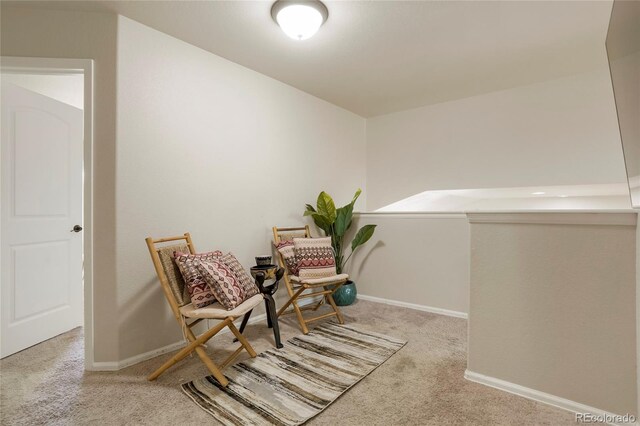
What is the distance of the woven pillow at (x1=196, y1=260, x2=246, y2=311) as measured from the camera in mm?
1971

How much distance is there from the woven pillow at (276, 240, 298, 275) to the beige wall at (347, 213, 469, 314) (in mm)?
1163

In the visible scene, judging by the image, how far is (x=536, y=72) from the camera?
9.75 ft

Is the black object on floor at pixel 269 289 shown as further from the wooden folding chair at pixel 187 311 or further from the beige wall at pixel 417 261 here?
the beige wall at pixel 417 261

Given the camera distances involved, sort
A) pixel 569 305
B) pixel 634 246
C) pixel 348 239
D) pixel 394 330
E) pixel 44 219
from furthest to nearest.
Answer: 1. pixel 348 239
2. pixel 394 330
3. pixel 44 219
4. pixel 569 305
5. pixel 634 246

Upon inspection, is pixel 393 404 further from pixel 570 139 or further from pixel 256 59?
pixel 570 139

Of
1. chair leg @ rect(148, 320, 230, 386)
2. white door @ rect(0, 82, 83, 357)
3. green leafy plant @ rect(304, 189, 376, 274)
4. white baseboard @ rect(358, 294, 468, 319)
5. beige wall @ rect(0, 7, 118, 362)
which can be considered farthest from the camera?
green leafy plant @ rect(304, 189, 376, 274)

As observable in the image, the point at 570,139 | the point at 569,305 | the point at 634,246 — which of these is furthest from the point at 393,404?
the point at 570,139

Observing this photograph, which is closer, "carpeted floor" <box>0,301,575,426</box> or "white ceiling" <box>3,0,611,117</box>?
"carpeted floor" <box>0,301,575,426</box>

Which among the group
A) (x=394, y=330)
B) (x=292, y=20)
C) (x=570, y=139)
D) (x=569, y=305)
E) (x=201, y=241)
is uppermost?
(x=292, y=20)

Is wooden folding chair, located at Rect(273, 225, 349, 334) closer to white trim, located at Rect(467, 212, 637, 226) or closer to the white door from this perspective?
white trim, located at Rect(467, 212, 637, 226)

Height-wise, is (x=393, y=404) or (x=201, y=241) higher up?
(x=201, y=241)

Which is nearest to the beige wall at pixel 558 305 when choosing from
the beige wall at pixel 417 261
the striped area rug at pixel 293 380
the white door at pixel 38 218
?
the striped area rug at pixel 293 380

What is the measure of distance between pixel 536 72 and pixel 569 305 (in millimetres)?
2406

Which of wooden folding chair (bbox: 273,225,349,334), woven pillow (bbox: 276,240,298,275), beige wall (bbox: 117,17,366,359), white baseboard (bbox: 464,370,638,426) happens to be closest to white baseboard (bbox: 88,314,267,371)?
beige wall (bbox: 117,17,366,359)
